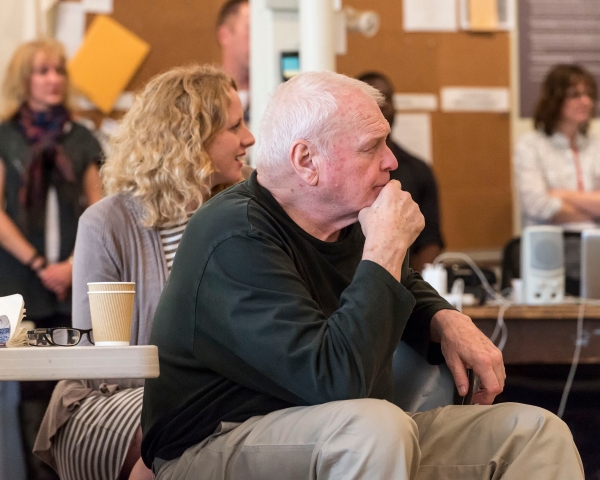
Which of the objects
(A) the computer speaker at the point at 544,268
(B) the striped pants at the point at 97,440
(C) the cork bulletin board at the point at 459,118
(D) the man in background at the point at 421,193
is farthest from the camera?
(C) the cork bulletin board at the point at 459,118

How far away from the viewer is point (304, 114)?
62.3 inches

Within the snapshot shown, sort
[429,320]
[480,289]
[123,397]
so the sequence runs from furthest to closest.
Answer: [480,289], [123,397], [429,320]

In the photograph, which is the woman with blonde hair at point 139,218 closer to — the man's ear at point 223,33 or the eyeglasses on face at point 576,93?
the man's ear at point 223,33

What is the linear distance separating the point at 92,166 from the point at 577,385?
6.53 feet

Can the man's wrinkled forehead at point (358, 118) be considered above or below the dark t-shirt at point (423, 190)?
above

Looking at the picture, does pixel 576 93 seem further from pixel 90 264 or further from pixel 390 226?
pixel 390 226

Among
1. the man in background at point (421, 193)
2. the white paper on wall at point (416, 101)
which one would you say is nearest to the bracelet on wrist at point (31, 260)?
the man in background at point (421, 193)

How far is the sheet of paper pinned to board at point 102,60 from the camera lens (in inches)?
166

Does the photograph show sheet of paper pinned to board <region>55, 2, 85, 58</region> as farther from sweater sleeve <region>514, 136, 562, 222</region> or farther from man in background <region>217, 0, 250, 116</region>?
sweater sleeve <region>514, 136, 562, 222</region>

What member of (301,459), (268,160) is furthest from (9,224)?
(301,459)

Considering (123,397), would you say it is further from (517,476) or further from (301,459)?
(517,476)

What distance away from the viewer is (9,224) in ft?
11.2

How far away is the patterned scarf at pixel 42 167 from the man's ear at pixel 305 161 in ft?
6.83

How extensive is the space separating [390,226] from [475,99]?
3.41 meters
